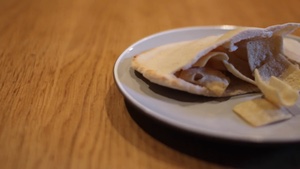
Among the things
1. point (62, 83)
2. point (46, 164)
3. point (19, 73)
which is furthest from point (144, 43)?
point (46, 164)

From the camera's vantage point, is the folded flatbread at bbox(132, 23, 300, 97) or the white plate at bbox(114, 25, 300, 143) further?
the folded flatbread at bbox(132, 23, 300, 97)

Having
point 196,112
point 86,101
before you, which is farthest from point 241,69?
point 86,101

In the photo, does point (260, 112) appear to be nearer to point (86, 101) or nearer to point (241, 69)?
point (241, 69)

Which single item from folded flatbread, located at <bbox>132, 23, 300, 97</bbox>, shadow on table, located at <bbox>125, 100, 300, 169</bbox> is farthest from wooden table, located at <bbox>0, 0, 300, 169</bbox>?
folded flatbread, located at <bbox>132, 23, 300, 97</bbox>

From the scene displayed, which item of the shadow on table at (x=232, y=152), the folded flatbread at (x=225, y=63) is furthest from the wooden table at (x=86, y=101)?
the folded flatbread at (x=225, y=63)

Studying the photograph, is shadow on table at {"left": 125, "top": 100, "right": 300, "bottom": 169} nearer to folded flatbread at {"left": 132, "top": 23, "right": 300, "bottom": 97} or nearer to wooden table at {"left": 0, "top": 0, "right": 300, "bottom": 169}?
wooden table at {"left": 0, "top": 0, "right": 300, "bottom": 169}

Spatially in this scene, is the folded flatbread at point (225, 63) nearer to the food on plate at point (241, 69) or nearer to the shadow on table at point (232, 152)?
the food on plate at point (241, 69)

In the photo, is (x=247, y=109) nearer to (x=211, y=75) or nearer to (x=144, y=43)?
(x=211, y=75)

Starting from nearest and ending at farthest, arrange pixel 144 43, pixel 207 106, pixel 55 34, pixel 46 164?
pixel 46 164 < pixel 207 106 < pixel 144 43 < pixel 55 34
